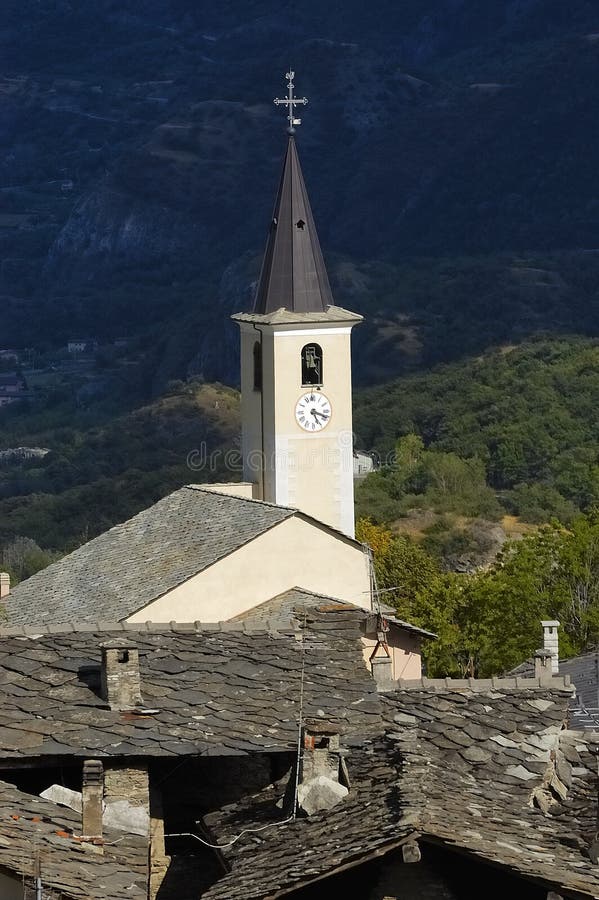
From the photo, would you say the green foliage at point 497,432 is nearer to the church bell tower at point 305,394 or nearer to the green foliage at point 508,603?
the green foliage at point 508,603

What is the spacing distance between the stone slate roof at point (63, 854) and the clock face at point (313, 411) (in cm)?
2939

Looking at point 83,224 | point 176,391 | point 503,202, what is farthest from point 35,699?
point 83,224

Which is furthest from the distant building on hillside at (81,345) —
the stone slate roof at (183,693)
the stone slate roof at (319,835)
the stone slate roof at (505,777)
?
the stone slate roof at (319,835)

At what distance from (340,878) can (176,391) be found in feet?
401

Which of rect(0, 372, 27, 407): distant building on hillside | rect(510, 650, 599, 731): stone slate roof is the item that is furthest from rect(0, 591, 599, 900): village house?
rect(0, 372, 27, 407): distant building on hillside

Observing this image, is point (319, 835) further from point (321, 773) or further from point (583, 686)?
point (583, 686)

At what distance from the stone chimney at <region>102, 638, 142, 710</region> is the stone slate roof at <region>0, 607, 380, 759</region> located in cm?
13

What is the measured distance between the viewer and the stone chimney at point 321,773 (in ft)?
55.9

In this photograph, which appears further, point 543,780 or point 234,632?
point 234,632

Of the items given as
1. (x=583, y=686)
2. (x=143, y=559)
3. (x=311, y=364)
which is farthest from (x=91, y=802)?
(x=311, y=364)

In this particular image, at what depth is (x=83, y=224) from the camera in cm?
19338

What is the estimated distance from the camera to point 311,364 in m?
46.7

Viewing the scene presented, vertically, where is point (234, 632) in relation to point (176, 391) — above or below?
above

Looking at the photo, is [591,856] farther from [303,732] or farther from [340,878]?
[303,732]
